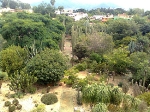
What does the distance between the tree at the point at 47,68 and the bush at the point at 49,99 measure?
1271mm

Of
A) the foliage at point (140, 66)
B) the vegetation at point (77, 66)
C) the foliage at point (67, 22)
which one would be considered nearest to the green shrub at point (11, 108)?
the vegetation at point (77, 66)

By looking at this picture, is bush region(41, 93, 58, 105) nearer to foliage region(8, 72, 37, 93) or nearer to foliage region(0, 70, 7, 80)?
foliage region(8, 72, 37, 93)

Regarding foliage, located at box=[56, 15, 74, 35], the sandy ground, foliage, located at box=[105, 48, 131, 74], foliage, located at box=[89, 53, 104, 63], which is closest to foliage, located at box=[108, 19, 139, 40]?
foliage, located at box=[56, 15, 74, 35]

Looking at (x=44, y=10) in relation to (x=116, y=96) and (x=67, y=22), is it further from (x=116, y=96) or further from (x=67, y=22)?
(x=116, y=96)

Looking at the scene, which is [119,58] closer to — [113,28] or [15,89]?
[15,89]

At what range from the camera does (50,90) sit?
1438 centimetres

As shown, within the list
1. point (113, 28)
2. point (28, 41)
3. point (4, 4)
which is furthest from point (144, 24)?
point (4, 4)

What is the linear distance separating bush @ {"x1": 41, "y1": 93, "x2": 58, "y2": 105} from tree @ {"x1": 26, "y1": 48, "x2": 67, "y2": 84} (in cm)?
127

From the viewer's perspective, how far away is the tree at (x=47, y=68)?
45.2 ft

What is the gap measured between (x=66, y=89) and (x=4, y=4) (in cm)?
5667

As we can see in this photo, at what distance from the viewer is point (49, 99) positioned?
12734 millimetres

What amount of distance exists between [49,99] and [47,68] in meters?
2.12

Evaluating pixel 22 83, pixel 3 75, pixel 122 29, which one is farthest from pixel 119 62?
pixel 122 29

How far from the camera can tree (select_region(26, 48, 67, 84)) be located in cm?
1377
